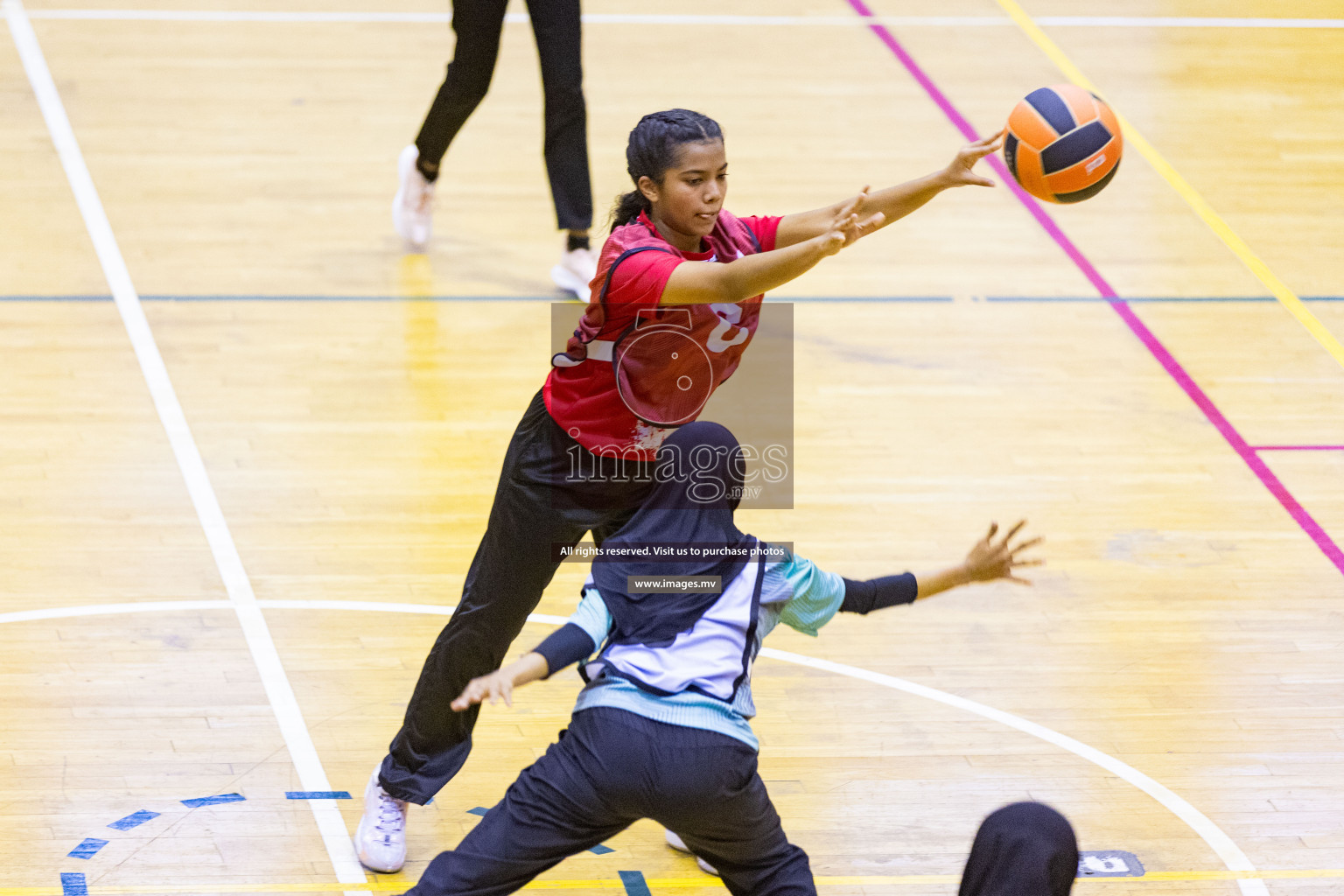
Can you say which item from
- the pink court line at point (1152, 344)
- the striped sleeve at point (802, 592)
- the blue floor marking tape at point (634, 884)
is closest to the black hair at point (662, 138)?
the striped sleeve at point (802, 592)

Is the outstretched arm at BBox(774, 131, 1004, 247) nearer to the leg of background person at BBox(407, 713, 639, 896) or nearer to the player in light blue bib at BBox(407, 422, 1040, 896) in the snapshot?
the player in light blue bib at BBox(407, 422, 1040, 896)

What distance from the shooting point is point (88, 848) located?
355 centimetres

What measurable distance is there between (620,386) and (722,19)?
643cm

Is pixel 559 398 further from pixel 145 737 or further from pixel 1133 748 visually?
pixel 1133 748

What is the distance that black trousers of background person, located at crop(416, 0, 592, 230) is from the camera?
5.97m

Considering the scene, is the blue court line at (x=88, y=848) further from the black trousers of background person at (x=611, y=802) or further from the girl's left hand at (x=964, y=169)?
the girl's left hand at (x=964, y=169)

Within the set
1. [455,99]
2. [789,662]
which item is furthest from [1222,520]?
[455,99]

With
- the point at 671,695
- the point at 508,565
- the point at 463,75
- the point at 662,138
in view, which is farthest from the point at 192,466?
the point at 671,695

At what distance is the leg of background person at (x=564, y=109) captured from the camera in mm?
5949

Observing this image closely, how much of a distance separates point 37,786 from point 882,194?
2.32 metres

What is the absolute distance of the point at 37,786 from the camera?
374cm

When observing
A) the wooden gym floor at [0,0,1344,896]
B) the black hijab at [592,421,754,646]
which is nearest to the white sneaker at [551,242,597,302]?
the wooden gym floor at [0,0,1344,896]

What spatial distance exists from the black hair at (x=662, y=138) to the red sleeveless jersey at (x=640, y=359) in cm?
12

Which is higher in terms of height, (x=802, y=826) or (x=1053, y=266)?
(x=1053, y=266)
